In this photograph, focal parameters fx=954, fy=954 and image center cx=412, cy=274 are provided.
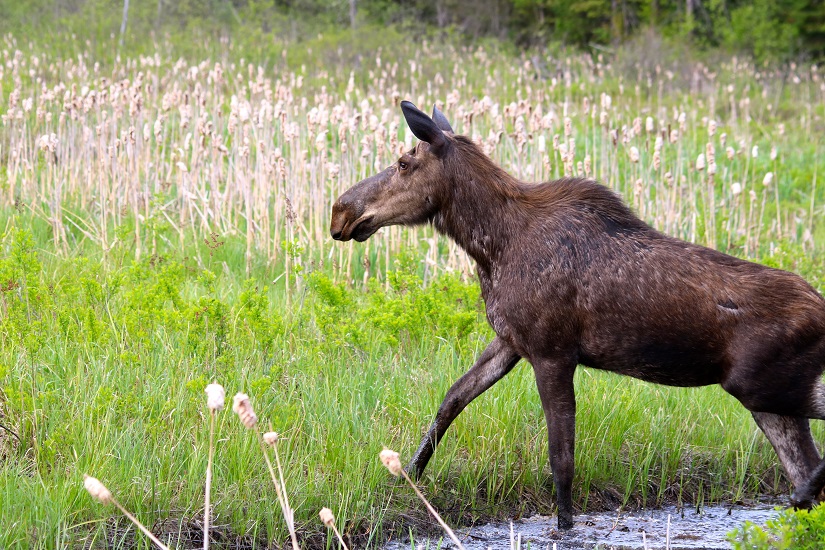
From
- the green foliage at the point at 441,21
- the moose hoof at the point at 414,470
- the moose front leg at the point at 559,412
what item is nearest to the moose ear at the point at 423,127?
the moose front leg at the point at 559,412

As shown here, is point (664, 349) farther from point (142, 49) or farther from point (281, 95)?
point (142, 49)

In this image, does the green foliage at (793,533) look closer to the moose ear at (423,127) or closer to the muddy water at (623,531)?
the muddy water at (623,531)

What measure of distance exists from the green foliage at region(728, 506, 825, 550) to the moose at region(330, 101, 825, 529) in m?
1.08

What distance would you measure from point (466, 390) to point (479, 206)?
36.9 inches

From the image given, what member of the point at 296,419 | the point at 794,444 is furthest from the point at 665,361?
the point at 296,419

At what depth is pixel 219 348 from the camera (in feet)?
18.4

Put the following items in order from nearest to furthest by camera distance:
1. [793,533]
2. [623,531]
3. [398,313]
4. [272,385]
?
[793,533]
[623,531]
[272,385]
[398,313]

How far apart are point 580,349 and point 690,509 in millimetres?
1424

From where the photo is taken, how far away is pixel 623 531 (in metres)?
4.82

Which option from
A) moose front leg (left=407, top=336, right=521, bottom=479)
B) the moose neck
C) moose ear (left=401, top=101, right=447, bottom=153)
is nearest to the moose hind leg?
moose front leg (left=407, top=336, right=521, bottom=479)

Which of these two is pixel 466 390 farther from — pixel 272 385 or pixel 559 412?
pixel 272 385

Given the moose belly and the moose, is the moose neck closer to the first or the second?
the moose

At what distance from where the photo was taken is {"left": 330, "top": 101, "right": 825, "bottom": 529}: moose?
13.8 feet

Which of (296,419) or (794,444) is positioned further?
(296,419)
